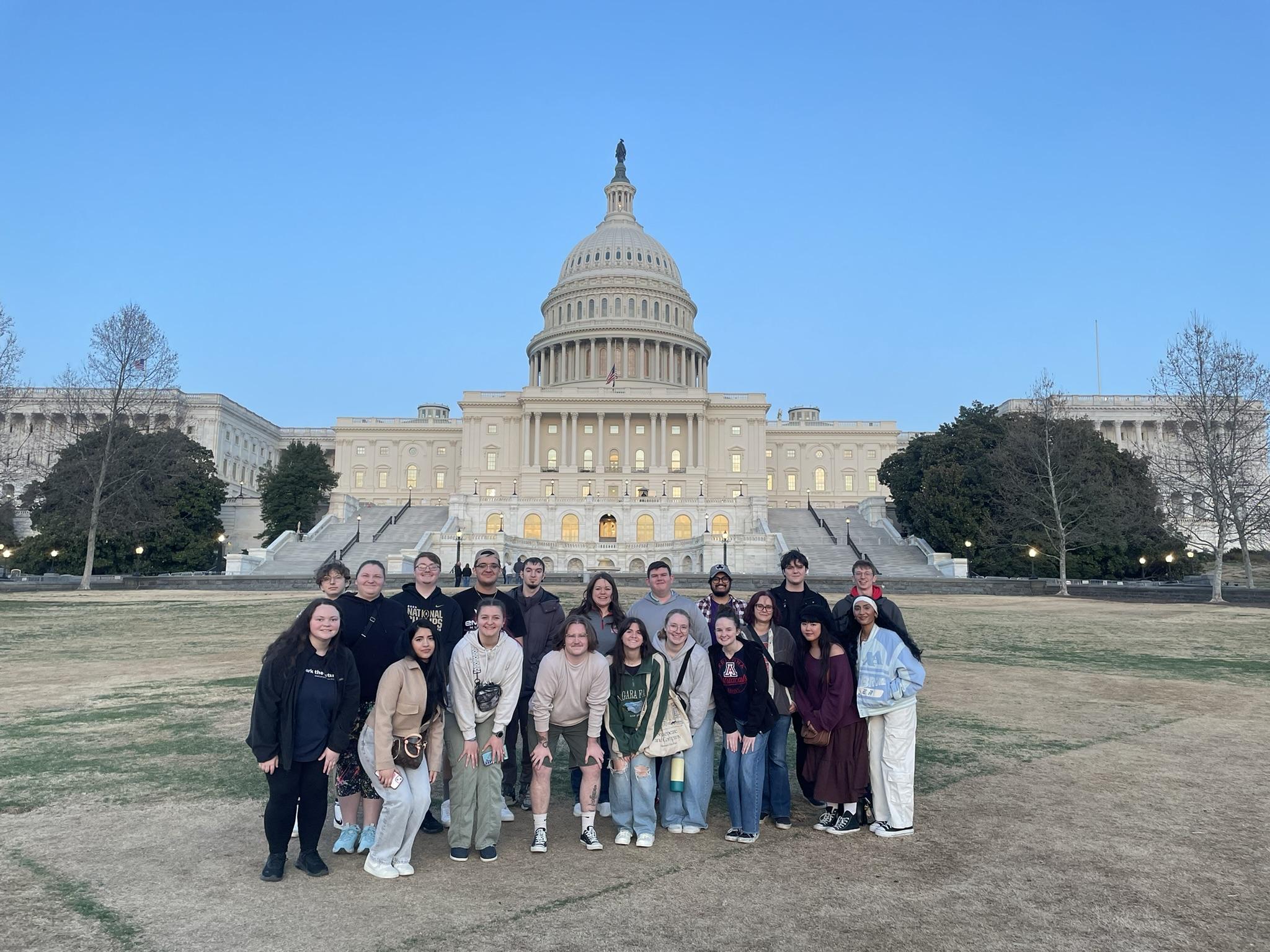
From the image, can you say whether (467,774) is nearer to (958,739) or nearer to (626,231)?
(958,739)

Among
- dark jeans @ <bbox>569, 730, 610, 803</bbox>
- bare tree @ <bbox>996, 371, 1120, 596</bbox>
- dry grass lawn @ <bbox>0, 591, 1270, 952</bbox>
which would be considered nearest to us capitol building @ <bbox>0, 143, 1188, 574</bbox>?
bare tree @ <bbox>996, 371, 1120, 596</bbox>

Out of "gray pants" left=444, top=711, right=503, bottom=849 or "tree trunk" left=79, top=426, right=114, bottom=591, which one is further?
"tree trunk" left=79, top=426, right=114, bottom=591

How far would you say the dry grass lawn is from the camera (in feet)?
16.2

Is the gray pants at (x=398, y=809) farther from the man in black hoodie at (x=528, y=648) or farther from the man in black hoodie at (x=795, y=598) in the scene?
the man in black hoodie at (x=795, y=598)

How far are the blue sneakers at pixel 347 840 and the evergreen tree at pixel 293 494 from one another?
5735 cm

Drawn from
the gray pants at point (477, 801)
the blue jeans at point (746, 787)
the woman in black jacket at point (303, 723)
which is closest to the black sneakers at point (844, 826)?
the blue jeans at point (746, 787)

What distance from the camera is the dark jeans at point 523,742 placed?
7012mm

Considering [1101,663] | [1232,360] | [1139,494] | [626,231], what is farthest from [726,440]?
[1101,663]

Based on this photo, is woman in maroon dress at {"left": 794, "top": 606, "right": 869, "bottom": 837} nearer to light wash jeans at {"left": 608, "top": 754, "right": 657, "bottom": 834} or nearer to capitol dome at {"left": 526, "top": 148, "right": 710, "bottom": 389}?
light wash jeans at {"left": 608, "top": 754, "right": 657, "bottom": 834}

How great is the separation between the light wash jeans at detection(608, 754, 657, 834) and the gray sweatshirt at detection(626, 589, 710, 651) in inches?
36.2

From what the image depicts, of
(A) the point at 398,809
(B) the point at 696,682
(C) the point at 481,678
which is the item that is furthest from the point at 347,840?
(B) the point at 696,682

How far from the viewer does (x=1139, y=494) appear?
40.3m

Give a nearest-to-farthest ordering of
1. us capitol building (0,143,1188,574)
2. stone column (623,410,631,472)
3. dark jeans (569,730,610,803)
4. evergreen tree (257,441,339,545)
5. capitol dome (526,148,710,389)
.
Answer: dark jeans (569,730,610,803) → us capitol building (0,143,1188,574) → evergreen tree (257,441,339,545) → stone column (623,410,631,472) → capitol dome (526,148,710,389)

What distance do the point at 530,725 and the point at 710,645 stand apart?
162cm
